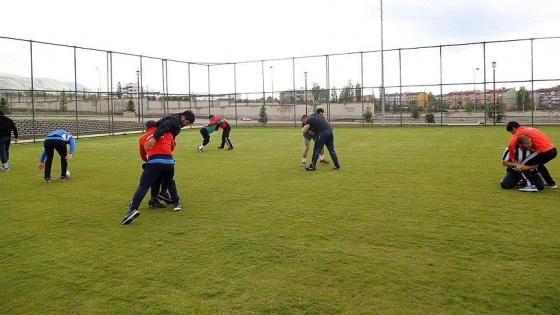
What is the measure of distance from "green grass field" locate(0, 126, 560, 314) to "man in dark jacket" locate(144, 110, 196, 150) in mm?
1259

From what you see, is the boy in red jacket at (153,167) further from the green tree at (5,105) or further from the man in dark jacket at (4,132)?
the green tree at (5,105)

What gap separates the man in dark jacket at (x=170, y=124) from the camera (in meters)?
6.83

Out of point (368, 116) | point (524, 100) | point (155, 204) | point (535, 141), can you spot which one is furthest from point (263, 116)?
point (155, 204)

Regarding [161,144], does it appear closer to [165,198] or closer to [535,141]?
[165,198]

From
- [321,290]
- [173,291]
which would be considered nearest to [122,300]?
[173,291]

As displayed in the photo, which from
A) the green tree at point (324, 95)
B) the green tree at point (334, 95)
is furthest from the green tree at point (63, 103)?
the green tree at point (334, 95)

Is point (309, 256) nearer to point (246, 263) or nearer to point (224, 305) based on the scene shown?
point (246, 263)

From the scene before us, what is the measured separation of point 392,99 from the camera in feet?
124

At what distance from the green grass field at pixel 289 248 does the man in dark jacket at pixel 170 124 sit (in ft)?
4.13

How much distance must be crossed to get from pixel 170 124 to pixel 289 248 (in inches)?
114

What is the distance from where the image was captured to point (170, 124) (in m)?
7.08

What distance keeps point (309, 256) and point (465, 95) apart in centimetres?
3527

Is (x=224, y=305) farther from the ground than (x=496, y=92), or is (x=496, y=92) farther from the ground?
(x=496, y=92)

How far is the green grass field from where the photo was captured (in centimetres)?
405
